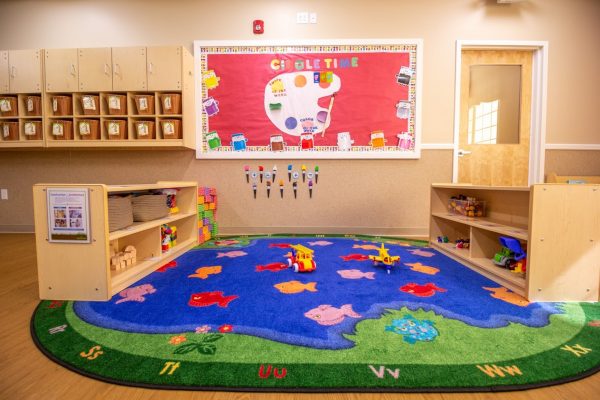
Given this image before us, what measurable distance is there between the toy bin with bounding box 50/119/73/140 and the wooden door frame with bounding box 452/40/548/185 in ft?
14.0

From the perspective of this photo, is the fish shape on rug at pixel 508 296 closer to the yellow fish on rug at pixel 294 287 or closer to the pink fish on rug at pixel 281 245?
the yellow fish on rug at pixel 294 287

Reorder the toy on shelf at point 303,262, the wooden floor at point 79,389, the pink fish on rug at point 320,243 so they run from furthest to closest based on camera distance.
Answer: the pink fish on rug at point 320,243 < the toy on shelf at point 303,262 < the wooden floor at point 79,389

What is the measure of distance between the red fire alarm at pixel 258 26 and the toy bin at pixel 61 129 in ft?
7.40

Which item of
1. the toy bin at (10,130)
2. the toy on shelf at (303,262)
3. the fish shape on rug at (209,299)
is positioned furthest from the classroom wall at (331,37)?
the fish shape on rug at (209,299)

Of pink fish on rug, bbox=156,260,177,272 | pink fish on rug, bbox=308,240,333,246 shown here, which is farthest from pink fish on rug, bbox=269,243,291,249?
pink fish on rug, bbox=156,260,177,272

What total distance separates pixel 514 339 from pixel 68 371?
166 centimetres

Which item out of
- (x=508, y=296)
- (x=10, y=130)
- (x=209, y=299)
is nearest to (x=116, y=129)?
(x=10, y=130)

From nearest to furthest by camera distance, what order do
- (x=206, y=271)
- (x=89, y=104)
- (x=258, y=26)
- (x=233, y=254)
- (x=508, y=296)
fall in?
(x=508, y=296), (x=206, y=271), (x=233, y=254), (x=89, y=104), (x=258, y=26)

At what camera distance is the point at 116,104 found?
3.02 m

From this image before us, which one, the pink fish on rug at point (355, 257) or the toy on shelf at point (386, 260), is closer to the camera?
the toy on shelf at point (386, 260)

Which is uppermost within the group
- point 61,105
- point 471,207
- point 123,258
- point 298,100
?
point 298,100

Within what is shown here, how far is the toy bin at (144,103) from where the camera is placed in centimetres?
301

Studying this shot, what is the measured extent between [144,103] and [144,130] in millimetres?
278

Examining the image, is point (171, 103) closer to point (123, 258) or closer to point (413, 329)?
point (123, 258)
